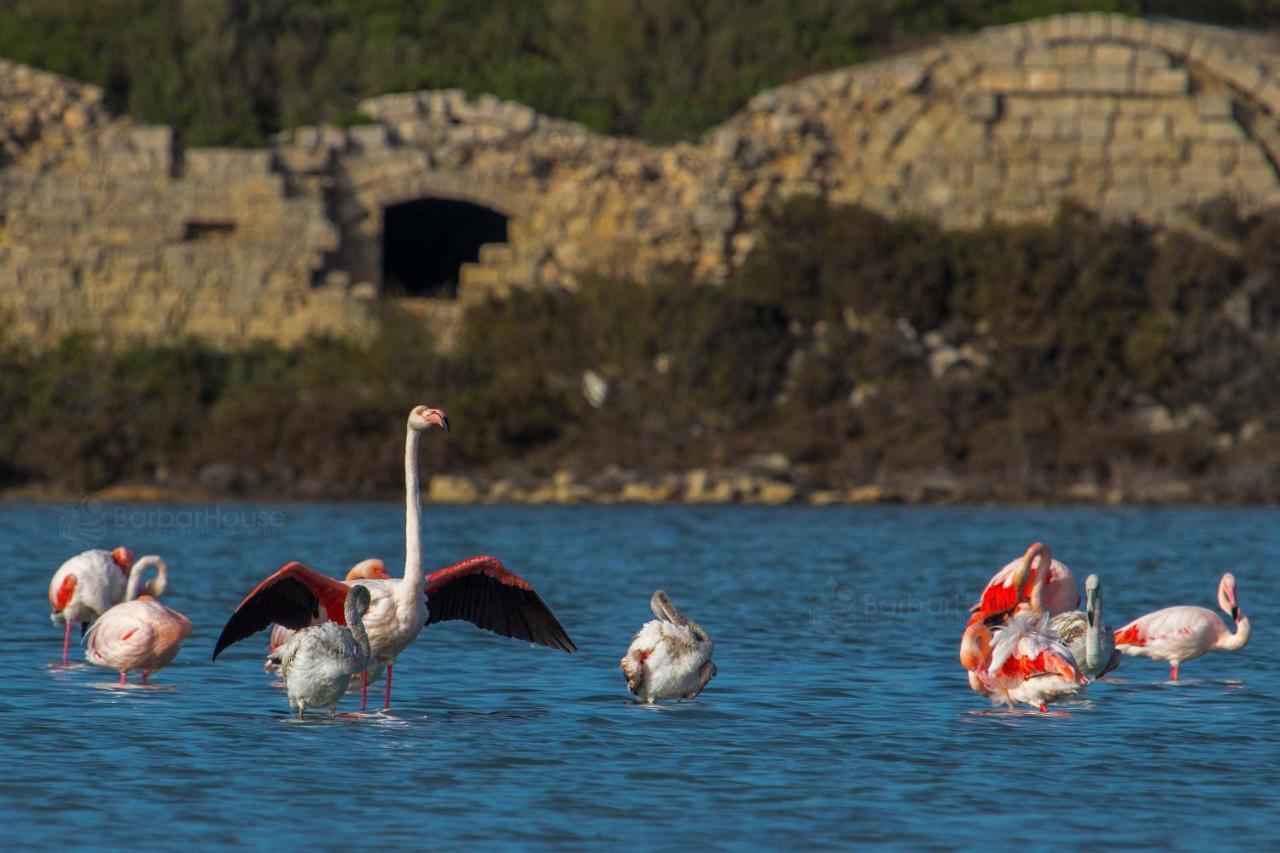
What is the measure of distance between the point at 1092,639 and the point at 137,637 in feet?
16.4

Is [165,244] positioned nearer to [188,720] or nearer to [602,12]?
[602,12]

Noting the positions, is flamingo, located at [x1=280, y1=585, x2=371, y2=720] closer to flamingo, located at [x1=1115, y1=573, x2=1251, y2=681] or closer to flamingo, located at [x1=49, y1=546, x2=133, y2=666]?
flamingo, located at [x1=49, y1=546, x2=133, y2=666]

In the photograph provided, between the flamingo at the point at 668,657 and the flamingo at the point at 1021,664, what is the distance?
1.35 m

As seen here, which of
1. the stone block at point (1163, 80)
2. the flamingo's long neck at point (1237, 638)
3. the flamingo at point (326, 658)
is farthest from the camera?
A: the stone block at point (1163, 80)

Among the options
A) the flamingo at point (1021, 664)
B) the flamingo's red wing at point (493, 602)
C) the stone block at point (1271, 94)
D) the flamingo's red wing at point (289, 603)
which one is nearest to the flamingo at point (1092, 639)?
the flamingo at point (1021, 664)

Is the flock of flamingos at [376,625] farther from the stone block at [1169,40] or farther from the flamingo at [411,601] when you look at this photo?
the stone block at [1169,40]

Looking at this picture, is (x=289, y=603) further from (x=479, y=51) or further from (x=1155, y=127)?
(x=479, y=51)

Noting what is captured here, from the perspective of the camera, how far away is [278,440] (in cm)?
2888

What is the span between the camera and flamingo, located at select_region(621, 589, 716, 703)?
10555 mm

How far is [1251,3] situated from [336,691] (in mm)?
33055

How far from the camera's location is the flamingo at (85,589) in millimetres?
12781

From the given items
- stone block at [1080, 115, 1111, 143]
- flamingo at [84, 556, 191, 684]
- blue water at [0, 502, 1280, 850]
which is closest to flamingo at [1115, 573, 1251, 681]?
blue water at [0, 502, 1280, 850]

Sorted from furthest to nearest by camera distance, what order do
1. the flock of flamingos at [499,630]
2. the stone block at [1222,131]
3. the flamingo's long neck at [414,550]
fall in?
the stone block at [1222,131] < the flamingo's long neck at [414,550] < the flock of flamingos at [499,630]

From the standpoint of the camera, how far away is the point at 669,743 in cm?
974
